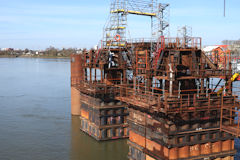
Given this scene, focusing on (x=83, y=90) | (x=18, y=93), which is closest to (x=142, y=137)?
(x=83, y=90)

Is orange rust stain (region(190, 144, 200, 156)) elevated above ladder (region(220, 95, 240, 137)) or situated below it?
below

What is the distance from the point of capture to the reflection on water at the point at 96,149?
2183 cm

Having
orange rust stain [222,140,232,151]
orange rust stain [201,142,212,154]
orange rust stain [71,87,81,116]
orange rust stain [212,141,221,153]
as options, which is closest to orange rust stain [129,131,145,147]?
orange rust stain [201,142,212,154]

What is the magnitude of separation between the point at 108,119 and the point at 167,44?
8666 mm

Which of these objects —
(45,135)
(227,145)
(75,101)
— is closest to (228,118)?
(227,145)

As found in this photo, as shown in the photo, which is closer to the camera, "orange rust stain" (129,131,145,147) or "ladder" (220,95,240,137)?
"ladder" (220,95,240,137)

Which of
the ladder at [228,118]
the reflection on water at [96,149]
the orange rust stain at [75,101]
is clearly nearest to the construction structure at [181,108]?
the ladder at [228,118]

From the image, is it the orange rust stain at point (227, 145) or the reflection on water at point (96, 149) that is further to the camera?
the reflection on water at point (96, 149)

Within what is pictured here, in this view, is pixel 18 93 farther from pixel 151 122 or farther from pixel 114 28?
pixel 151 122

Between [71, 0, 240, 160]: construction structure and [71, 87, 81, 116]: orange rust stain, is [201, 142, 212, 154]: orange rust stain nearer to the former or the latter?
[71, 0, 240, 160]: construction structure

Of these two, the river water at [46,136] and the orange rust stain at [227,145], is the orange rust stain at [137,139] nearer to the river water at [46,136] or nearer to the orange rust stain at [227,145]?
the river water at [46,136]

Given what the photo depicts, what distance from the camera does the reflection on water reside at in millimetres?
21828

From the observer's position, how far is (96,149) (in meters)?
23.0

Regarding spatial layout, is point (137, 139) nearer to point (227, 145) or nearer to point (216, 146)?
point (216, 146)
